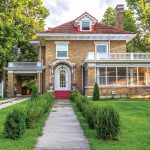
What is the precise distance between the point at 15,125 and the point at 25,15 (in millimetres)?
40443


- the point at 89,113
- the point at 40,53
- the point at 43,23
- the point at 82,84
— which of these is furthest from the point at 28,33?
the point at 89,113

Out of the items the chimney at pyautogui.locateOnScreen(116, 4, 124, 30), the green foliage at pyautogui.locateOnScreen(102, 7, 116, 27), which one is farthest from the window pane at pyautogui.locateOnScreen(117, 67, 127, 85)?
the green foliage at pyautogui.locateOnScreen(102, 7, 116, 27)

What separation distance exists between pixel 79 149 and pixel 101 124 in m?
1.48

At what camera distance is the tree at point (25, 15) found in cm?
4547

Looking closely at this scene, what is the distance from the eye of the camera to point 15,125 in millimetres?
10555

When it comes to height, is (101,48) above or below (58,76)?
above

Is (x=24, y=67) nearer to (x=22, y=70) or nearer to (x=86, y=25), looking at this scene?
(x=22, y=70)

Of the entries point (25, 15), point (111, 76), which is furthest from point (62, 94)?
point (25, 15)

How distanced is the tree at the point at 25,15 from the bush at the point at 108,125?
3540 centimetres

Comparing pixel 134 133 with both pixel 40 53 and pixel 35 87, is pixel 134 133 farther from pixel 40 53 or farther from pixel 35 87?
pixel 40 53

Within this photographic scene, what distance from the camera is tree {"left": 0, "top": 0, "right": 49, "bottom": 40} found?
45469 mm

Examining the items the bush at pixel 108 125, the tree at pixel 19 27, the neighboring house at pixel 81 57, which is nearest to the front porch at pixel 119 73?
the neighboring house at pixel 81 57

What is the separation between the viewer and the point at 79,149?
361 inches

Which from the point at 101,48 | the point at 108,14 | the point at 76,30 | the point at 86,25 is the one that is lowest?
the point at 101,48
